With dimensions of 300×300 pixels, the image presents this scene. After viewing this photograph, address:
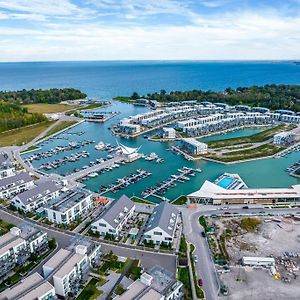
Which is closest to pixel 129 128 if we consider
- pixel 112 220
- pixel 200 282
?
pixel 112 220

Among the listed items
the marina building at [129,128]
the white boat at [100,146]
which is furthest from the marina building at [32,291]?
the marina building at [129,128]

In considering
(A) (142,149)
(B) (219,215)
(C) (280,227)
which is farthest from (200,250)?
(A) (142,149)

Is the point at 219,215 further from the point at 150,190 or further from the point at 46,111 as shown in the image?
the point at 46,111

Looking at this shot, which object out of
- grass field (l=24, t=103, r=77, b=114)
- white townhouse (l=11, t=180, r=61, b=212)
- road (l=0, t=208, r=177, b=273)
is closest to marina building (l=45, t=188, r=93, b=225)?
road (l=0, t=208, r=177, b=273)

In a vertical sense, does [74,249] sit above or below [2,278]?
above

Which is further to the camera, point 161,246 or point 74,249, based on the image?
point 161,246

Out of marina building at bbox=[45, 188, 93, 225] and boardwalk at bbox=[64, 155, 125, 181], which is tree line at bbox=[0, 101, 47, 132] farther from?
marina building at bbox=[45, 188, 93, 225]

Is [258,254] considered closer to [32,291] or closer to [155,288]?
[155,288]
